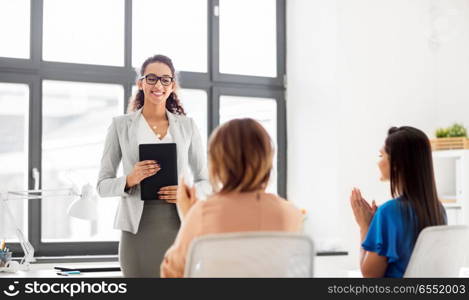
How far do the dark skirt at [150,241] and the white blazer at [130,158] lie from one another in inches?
1.4

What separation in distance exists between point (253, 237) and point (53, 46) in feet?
9.86

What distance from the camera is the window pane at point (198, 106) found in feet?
14.8

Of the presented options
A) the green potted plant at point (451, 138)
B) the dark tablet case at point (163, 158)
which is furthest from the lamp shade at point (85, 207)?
the green potted plant at point (451, 138)

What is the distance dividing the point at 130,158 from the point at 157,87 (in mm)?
258

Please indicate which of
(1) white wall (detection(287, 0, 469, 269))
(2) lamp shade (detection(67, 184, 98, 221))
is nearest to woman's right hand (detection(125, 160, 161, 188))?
(2) lamp shade (detection(67, 184, 98, 221))

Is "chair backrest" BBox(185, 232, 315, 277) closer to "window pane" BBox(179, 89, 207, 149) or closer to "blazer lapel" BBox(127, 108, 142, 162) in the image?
"blazer lapel" BBox(127, 108, 142, 162)

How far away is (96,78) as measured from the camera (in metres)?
4.21

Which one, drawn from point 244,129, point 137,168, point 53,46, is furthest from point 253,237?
point 53,46

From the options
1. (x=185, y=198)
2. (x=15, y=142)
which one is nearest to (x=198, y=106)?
(x=15, y=142)

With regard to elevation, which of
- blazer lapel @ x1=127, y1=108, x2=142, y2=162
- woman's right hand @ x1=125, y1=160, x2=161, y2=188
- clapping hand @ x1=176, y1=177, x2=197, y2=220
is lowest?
clapping hand @ x1=176, y1=177, x2=197, y2=220

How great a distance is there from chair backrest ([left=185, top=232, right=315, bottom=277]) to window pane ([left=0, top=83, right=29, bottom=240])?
2712mm

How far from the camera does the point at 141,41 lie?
172 inches

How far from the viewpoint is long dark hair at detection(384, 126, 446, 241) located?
1.98m

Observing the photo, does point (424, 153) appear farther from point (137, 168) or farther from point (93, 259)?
point (93, 259)
